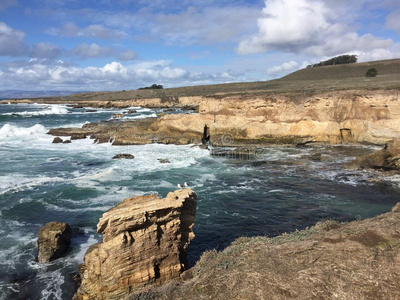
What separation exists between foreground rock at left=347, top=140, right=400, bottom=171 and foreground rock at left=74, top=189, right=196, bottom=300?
54.6 ft

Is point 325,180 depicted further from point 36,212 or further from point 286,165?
point 36,212

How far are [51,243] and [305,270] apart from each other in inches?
323

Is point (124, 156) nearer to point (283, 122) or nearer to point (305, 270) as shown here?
point (283, 122)

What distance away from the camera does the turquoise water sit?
35.6 ft

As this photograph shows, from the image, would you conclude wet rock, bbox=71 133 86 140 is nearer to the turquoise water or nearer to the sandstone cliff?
the sandstone cliff

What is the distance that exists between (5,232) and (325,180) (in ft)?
54.9

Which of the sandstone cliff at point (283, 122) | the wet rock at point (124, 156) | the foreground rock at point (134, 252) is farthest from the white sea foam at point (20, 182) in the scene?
the sandstone cliff at point (283, 122)

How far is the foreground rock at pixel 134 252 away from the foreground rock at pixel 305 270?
2.84 feet

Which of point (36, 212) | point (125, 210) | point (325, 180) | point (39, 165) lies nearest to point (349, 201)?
point (325, 180)

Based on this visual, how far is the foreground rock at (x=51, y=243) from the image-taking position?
10.5 meters

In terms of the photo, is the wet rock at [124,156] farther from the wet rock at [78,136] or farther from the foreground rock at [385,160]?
the foreground rock at [385,160]

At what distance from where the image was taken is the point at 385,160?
67.1 ft

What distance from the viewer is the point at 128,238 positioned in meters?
8.04

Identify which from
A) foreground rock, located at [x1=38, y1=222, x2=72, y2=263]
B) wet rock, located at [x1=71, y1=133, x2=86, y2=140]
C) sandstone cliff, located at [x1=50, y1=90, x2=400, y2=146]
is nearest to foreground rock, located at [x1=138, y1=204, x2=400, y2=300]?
foreground rock, located at [x1=38, y1=222, x2=72, y2=263]
